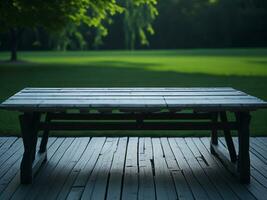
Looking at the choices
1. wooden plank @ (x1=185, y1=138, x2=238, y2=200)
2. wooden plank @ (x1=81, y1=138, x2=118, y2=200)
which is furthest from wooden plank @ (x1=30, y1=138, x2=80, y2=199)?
wooden plank @ (x1=185, y1=138, x2=238, y2=200)

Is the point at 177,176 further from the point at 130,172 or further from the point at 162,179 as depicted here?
the point at 130,172

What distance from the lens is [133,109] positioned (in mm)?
3621

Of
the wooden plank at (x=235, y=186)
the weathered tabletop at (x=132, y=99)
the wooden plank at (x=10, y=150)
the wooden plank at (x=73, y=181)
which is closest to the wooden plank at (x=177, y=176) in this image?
the wooden plank at (x=235, y=186)

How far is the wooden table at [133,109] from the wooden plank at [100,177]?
1.47 ft

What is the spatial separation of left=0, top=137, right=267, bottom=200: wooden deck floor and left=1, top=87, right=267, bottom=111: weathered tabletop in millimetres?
673

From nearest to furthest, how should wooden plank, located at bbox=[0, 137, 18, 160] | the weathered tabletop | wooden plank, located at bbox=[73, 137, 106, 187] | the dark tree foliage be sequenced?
the weathered tabletop
wooden plank, located at bbox=[73, 137, 106, 187]
wooden plank, located at bbox=[0, 137, 18, 160]
the dark tree foliage

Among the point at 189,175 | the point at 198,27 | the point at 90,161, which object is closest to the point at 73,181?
the point at 90,161

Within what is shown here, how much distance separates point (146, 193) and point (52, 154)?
1.65 m

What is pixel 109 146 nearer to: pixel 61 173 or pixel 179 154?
pixel 179 154

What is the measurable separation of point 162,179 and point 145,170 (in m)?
0.32

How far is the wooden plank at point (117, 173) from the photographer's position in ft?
12.0

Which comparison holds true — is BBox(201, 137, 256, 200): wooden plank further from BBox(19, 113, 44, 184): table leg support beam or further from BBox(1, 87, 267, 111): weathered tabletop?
BBox(19, 113, 44, 184): table leg support beam

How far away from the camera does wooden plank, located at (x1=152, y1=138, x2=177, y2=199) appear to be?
363 centimetres

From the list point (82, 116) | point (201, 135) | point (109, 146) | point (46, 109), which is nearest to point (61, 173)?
point (82, 116)
